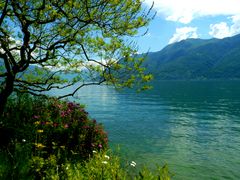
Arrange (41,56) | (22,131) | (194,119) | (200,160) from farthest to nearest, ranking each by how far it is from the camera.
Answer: (194,119) < (200,160) < (41,56) < (22,131)

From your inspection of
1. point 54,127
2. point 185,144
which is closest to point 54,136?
point 54,127

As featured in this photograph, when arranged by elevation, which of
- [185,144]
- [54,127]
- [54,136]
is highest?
[54,127]

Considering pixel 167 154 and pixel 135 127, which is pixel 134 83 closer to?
pixel 167 154

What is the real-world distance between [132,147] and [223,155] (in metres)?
9.72

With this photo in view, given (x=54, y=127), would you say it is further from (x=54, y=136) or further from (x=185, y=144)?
(x=185, y=144)

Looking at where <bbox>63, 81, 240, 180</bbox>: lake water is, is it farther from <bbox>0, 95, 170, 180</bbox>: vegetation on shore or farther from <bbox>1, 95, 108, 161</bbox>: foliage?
<bbox>0, 95, 170, 180</bbox>: vegetation on shore

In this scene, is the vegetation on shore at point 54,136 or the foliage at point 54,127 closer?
the vegetation on shore at point 54,136

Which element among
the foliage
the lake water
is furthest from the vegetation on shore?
the lake water

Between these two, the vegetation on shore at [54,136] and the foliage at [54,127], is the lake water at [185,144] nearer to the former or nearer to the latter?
the foliage at [54,127]

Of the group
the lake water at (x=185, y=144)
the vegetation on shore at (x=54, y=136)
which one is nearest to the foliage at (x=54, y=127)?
the vegetation on shore at (x=54, y=136)

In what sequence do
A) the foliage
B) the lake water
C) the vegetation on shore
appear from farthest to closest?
the lake water < the foliage < the vegetation on shore

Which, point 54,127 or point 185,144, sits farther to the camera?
point 185,144

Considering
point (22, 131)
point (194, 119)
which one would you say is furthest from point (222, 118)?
point (22, 131)

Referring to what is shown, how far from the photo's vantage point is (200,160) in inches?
1224
